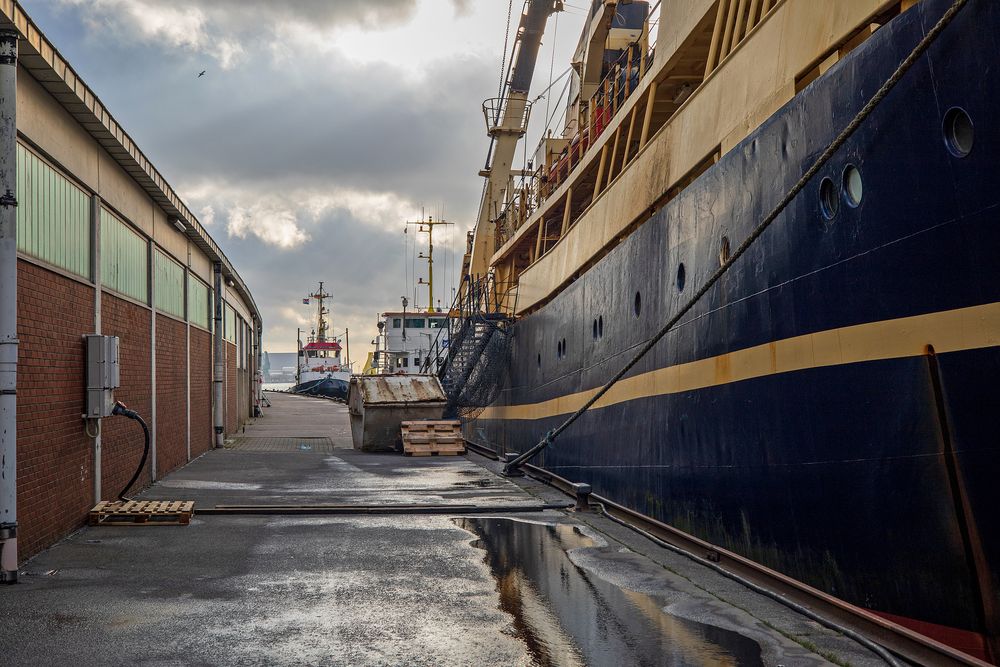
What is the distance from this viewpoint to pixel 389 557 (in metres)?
7.89

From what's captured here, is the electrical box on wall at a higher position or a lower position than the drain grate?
higher

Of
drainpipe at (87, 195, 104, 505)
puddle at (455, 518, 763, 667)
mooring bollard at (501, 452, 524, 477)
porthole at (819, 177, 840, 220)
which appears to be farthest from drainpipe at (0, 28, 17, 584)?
mooring bollard at (501, 452, 524, 477)

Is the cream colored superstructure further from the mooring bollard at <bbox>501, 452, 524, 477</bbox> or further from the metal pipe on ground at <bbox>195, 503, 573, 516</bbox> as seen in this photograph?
the metal pipe on ground at <bbox>195, 503, 573, 516</bbox>

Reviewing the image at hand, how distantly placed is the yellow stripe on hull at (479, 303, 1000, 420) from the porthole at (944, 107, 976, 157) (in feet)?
2.81

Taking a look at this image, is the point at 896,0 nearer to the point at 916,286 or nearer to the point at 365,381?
the point at 916,286

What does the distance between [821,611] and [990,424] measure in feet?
6.08

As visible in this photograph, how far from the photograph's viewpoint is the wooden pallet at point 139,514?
926 centimetres

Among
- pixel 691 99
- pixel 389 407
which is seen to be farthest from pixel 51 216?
pixel 389 407

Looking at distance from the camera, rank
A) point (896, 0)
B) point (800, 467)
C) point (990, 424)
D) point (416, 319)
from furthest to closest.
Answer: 1. point (416, 319)
2. point (800, 467)
3. point (896, 0)
4. point (990, 424)

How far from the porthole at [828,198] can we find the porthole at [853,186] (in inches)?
4.6

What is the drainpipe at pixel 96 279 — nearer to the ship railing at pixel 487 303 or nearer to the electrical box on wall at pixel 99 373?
the electrical box on wall at pixel 99 373

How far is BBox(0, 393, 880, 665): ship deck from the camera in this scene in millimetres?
5133

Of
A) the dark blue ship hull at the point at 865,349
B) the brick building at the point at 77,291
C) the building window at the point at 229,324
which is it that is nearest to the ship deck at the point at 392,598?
the dark blue ship hull at the point at 865,349

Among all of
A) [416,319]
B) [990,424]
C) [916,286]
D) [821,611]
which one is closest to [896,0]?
[916,286]
